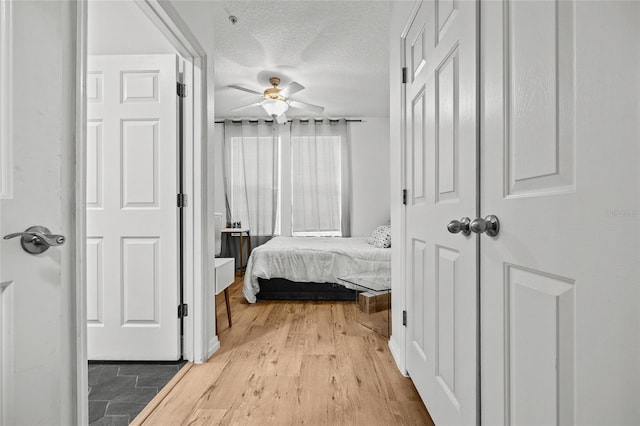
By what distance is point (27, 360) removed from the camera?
81 cm

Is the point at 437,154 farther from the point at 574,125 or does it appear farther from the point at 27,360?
the point at 27,360

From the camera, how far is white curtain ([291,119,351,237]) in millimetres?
5559

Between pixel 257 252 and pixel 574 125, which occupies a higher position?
pixel 574 125

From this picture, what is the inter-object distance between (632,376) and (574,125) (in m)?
0.44

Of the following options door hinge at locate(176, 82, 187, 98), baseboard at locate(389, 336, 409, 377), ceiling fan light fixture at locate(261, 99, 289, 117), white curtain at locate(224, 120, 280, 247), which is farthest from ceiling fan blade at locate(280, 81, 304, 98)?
baseboard at locate(389, 336, 409, 377)

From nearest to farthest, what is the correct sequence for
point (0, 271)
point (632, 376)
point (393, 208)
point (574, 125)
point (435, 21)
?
point (632, 376) < point (574, 125) < point (0, 271) < point (435, 21) < point (393, 208)

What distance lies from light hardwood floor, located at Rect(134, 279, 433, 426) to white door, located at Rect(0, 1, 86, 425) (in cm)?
83

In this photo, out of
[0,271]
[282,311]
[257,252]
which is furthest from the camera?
[257,252]

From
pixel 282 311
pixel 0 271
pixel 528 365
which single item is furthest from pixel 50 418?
pixel 282 311

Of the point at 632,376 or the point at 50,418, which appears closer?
the point at 632,376

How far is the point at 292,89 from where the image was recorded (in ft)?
12.2

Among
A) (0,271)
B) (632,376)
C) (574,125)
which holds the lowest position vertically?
(632,376)

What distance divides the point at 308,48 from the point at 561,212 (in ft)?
10.2

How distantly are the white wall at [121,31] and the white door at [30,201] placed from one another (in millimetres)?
1090
